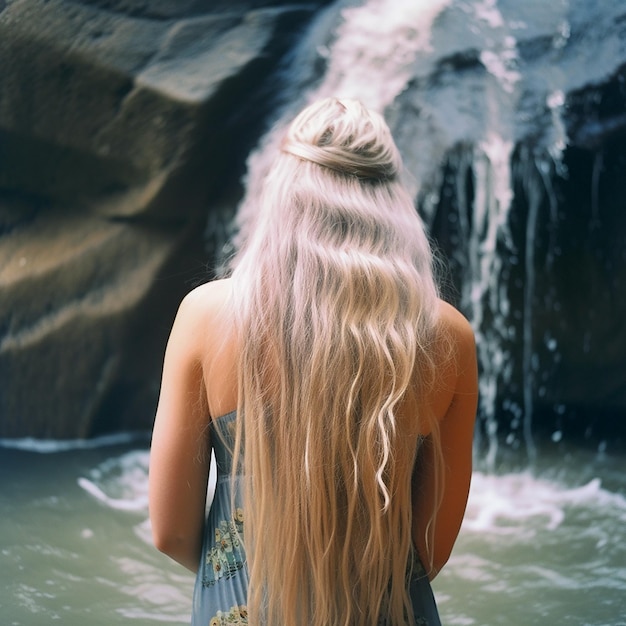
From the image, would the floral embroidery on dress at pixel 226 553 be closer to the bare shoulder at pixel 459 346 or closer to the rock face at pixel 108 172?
the bare shoulder at pixel 459 346

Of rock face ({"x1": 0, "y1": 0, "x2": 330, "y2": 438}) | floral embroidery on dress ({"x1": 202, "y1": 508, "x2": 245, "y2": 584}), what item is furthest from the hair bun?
rock face ({"x1": 0, "y1": 0, "x2": 330, "y2": 438})

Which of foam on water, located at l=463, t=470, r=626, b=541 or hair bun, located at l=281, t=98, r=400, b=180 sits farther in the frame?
foam on water, located at l=463, t=470, r=626, b=541

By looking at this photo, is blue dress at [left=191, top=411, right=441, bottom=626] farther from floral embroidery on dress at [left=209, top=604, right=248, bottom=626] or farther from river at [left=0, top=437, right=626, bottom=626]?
river at [left=0, top=437, right=626, bottom=626]

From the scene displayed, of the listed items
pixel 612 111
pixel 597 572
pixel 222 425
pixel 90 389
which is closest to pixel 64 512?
pixel 90 389

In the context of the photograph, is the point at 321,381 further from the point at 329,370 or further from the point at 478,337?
the point at 478,337

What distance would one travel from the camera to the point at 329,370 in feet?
3.84

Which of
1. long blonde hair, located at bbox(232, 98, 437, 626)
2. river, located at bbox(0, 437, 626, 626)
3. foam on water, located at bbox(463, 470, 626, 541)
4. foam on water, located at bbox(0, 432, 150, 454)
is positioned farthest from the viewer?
foam on water, located at bbox(0, 432, 150, 454)

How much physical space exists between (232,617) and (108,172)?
3.37 metres

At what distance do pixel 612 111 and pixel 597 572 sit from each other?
7.83 ft

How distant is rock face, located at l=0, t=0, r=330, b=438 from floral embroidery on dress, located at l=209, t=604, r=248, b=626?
126 inches

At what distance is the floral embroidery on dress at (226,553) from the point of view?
1.29m

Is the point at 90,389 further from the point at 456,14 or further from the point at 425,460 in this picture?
the point at 425,460

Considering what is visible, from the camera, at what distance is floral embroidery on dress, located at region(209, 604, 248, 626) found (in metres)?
1.27

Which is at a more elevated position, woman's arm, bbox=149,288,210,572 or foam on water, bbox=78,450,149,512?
woman's arm, bbox=149,288,210,572
